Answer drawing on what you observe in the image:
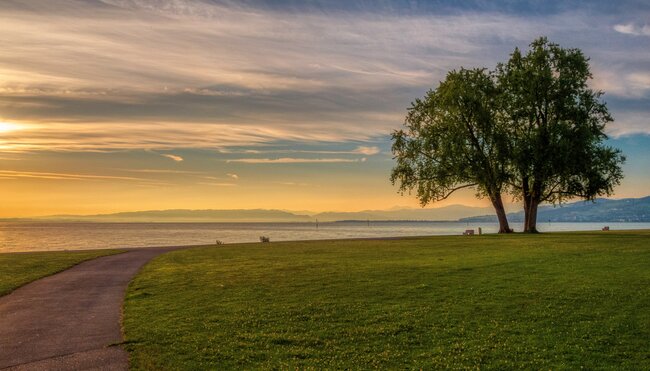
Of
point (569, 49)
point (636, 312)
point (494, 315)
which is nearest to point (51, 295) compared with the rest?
point (494, 315)

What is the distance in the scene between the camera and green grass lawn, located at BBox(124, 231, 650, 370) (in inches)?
568

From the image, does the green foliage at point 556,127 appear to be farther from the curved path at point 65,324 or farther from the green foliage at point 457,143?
the curved path at point 65,324

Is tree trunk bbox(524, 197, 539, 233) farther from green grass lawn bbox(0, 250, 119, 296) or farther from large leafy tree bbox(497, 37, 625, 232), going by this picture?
green grass lawn bbox(0, 250, 119, 296)

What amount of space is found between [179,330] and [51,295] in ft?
34.7

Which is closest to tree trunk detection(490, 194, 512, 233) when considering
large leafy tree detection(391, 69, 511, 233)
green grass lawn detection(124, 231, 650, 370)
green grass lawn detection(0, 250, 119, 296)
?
large leafy tree detection(391, 69, 511, 233)

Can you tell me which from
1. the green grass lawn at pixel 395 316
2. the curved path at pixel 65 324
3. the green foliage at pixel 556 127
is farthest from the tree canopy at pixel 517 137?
the curved path at pixel 65 324

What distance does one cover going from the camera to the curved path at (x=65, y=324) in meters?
14.2

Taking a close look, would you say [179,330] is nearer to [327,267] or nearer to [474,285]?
[474,285]

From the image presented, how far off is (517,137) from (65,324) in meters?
58.4

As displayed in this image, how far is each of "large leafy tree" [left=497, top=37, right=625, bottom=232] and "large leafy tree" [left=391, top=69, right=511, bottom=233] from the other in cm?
189

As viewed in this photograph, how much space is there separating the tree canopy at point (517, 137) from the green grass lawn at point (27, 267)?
42.6 m

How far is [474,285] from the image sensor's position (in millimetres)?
24953

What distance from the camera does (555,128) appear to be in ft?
202

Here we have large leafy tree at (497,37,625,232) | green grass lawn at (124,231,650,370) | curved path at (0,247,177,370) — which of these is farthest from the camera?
large leafy tree at (497,37,625,232)
